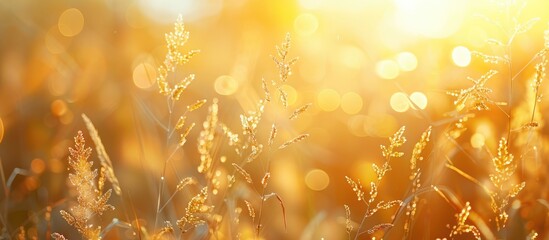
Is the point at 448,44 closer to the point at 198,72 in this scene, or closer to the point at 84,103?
the point at 198,72

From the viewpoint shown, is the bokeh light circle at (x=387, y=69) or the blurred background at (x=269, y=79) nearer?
the blurred background at (x=269, y=79)

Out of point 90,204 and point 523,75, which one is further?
point 523,75

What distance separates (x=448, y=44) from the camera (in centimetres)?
261

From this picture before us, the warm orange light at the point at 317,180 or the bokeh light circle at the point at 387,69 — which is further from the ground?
the bokeh light circle at the point at 387,69

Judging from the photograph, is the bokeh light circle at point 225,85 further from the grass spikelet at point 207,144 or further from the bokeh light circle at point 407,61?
the grass spikelet at point 207,144

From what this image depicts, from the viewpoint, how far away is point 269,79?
2592 millimetres

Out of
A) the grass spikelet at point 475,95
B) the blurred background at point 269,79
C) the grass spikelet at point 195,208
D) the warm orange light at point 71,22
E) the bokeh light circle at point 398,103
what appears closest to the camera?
the grass spikelet at point 195,208

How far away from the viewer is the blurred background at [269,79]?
2059mm

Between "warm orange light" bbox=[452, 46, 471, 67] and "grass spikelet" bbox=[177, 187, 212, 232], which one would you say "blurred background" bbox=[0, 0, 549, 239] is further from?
"grass spikelet" bbox=[177, 187, 212, 232]

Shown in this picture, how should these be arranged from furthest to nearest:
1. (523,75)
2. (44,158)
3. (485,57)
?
1. (523,75)
2. (44,158)
3. (485,57)

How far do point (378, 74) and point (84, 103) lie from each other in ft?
4.21

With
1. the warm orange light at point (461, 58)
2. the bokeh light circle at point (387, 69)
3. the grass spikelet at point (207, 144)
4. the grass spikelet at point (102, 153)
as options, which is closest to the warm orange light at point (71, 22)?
the bokeh light circle at point (387, 69)

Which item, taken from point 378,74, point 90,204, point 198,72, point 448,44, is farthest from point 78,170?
point 448,44

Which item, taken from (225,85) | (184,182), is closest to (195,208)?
(184,182)
